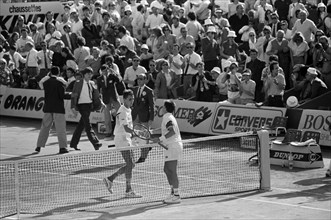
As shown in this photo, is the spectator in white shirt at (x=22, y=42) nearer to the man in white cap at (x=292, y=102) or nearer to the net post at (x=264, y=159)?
the man in white cap at (x=292, y=102)

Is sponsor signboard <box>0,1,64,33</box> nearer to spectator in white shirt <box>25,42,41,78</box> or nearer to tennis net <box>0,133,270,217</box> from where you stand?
spectator in white shirt <box>25,42,41,78</box>

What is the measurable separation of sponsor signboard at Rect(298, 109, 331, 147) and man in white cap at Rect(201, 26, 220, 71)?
16.5 ft

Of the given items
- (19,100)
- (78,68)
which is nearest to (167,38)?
(78,68)

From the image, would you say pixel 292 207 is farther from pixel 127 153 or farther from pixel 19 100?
pixel 19 100

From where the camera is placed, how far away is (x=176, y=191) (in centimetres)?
1620

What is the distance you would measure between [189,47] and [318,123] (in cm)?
536

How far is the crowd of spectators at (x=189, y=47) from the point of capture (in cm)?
2455

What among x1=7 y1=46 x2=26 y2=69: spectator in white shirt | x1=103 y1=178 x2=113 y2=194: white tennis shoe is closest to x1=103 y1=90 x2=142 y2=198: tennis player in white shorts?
x1=103 y1=178 x2=113 y2=194: white tennis shoe

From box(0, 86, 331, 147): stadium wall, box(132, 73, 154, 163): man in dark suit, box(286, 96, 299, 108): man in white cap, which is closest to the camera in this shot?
box(132, 73, 154, 163): man in dark suit

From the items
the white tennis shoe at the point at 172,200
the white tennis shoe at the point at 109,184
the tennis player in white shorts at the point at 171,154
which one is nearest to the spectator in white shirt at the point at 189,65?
the white tennis shoe at the point at 109,184

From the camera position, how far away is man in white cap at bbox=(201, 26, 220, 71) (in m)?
26.9

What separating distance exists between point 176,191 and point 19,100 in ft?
46.2

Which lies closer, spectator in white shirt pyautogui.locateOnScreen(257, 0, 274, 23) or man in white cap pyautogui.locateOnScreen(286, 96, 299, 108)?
man in white cap pyautogui.locateOnScreen(286, 96, 299, 108)

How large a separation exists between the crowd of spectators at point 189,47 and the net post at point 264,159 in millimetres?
6190
